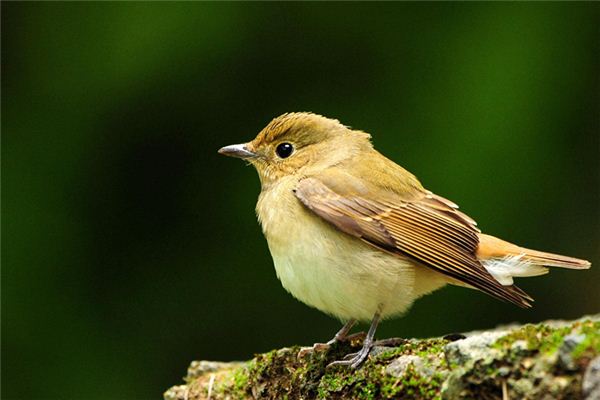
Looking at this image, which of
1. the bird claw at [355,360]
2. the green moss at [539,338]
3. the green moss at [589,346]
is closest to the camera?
the green moss at [589,346]

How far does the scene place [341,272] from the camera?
4.43 meters

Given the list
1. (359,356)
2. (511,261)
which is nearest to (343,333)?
(359,356)

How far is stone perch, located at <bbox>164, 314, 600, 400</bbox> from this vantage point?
10.2 feet

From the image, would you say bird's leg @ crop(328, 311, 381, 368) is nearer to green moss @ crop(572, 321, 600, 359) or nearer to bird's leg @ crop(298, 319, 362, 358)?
bird's leg @ crop(298, 319, 362, 358)

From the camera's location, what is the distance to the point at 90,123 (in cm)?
726

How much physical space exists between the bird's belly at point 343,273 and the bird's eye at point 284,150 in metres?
0.81

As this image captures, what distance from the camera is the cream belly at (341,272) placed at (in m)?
4.44

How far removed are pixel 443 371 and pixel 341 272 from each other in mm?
934

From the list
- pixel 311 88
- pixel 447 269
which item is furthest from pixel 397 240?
pixel 311 88

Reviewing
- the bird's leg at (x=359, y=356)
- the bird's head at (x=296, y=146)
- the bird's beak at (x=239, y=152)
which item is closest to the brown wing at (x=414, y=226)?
the bird's head at (x=296, y=146)

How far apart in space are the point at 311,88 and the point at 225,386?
10.5ft

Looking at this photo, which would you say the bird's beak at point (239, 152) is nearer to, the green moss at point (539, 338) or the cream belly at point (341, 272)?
the cream belly at point (341, 272)

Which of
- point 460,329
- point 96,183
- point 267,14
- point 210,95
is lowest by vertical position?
point 460,329

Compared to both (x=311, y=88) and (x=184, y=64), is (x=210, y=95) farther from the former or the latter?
(x=311, y=88)
